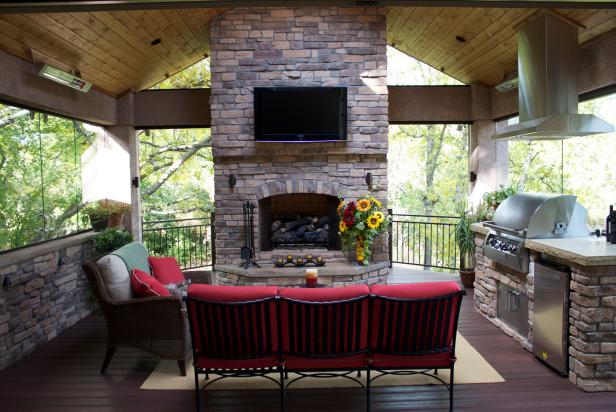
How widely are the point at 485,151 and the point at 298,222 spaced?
300cm

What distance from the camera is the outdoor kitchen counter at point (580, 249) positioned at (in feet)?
11.0

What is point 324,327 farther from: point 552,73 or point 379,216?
point 552,73

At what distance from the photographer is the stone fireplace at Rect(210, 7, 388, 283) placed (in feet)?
20.3

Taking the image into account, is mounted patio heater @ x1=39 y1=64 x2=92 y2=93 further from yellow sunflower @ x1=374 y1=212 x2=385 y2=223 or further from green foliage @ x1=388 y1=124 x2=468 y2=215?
green foliage @ x1=388 y1=124 x2=468 y2=215

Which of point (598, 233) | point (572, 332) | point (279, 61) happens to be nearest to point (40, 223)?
point (279, 61)

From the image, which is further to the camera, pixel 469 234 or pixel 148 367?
pixel 469 234

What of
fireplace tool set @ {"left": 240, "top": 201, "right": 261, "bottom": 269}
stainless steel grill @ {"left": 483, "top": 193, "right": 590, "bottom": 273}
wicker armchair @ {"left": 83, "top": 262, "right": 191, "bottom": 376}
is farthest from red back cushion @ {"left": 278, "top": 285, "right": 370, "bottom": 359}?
fireplace tool set @ {"left": 240, "top": 201, "right": 261, "bottom": 269}

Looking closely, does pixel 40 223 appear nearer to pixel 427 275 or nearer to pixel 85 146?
pixel 85 146

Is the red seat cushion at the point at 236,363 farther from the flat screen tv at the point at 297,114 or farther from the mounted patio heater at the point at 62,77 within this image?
the flat screen tv at the point at 297,114

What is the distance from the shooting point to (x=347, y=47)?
20.4 ft

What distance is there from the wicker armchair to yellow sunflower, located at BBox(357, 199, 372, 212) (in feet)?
9.10

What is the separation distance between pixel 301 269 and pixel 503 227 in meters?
2.47

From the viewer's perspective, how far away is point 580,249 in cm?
361

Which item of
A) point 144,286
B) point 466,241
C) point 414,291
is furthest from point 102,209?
point 466,241
